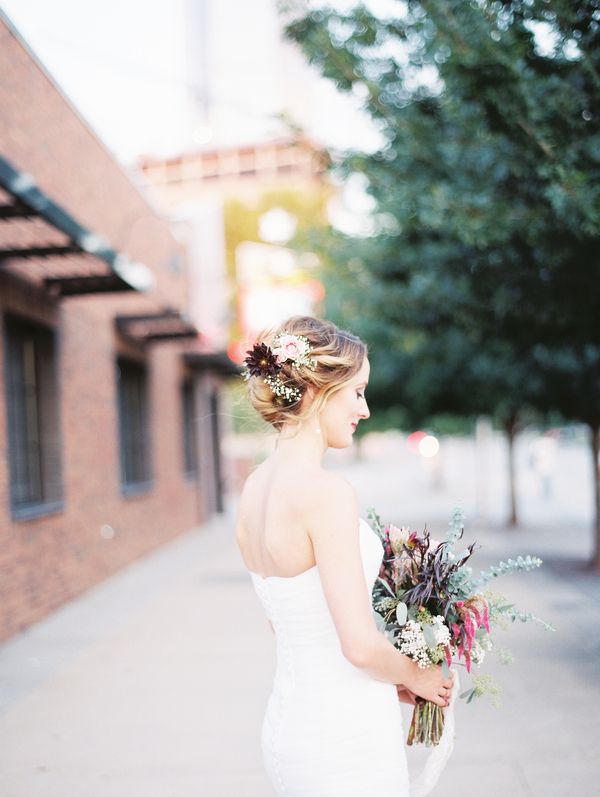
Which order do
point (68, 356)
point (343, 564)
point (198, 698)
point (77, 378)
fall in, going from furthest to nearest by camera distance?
point (77, 378), point (68, 356), point (198, 698), point (343, 564)

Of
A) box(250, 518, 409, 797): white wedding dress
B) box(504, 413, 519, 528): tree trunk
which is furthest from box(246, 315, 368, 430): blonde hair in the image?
box(504, 413, 519, 528): tree trunk

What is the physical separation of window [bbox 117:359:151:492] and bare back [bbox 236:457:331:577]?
427 inches

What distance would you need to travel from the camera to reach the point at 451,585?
238 centimetres

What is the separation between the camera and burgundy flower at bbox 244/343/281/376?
2193mm

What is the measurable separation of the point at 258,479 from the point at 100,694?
14.3 feet

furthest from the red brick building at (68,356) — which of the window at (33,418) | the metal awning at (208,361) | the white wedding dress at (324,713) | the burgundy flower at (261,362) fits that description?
the white wedding dress at (324,713)

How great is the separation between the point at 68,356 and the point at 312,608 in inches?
328

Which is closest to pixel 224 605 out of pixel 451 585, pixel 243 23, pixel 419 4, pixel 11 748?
pixel 11 748

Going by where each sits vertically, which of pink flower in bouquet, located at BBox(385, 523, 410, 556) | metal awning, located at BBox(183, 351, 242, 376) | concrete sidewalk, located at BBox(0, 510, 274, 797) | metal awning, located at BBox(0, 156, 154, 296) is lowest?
concrete sidewalk, located at BBox(0, 510, 274, 797)

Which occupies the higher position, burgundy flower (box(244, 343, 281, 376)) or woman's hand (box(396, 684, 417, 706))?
burgundy flower (box(244, 343, 281, 376))

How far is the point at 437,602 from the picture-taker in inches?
93.5

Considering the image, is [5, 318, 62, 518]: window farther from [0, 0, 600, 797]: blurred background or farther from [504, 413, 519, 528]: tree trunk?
[504, 413, 519, 528]: tree trunk

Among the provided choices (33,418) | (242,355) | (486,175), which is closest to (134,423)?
(33,418)

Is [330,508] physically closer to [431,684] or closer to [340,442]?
[340,442]
